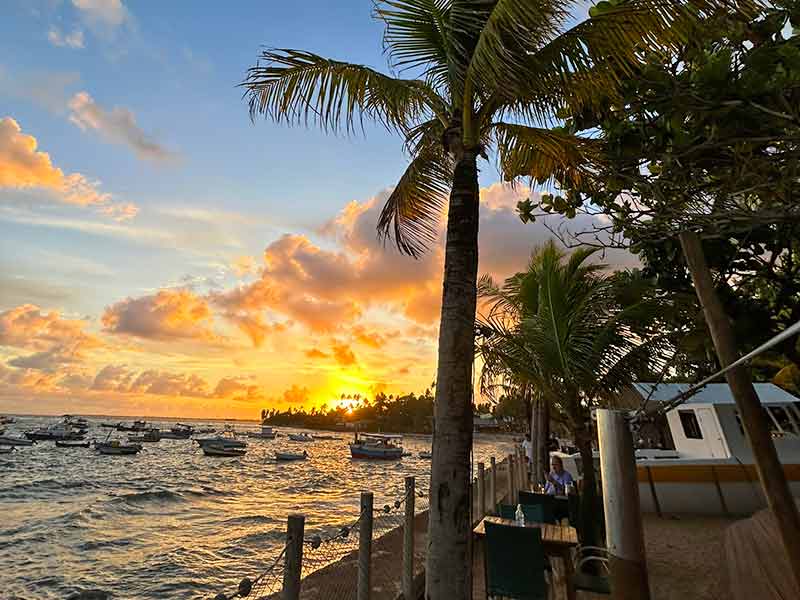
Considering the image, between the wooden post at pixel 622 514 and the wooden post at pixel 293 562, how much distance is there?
1.83m

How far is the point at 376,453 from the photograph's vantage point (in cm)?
5344

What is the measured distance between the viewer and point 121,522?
2047 centimetres

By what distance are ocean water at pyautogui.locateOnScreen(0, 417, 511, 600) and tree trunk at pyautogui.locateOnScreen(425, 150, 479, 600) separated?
1007 cm

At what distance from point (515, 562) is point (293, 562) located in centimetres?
281

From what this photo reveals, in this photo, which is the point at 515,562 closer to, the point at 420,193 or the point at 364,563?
the point at 364,563

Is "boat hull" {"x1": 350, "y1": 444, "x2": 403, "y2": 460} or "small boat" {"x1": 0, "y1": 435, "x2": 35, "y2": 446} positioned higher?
"small boat" {"x1": 0, "y1": 435, "x2": 35, "y2": 446}

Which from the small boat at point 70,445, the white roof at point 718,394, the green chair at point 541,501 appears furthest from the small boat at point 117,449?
the green chair at point 541,501

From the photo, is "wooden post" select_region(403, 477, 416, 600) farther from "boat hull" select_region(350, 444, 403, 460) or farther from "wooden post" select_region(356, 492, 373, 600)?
"boat hull" select_region(350, 444, 403, 460)

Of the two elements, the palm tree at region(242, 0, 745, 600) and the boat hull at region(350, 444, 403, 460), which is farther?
the boat hull at region(350, 444, 403, 460)

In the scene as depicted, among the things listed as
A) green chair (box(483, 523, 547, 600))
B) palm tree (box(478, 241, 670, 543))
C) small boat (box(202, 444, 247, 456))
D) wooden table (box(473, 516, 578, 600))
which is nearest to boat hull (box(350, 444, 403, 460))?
small boat (box(202, 444, 247, 456))

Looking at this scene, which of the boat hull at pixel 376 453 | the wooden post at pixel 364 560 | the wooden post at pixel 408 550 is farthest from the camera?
the boat hull at pixel 376 453

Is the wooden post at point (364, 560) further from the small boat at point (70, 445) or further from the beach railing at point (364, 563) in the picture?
the small boat at point (70, 445)

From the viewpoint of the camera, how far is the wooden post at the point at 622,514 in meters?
2.30

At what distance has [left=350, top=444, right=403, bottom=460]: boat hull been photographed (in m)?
53.2
